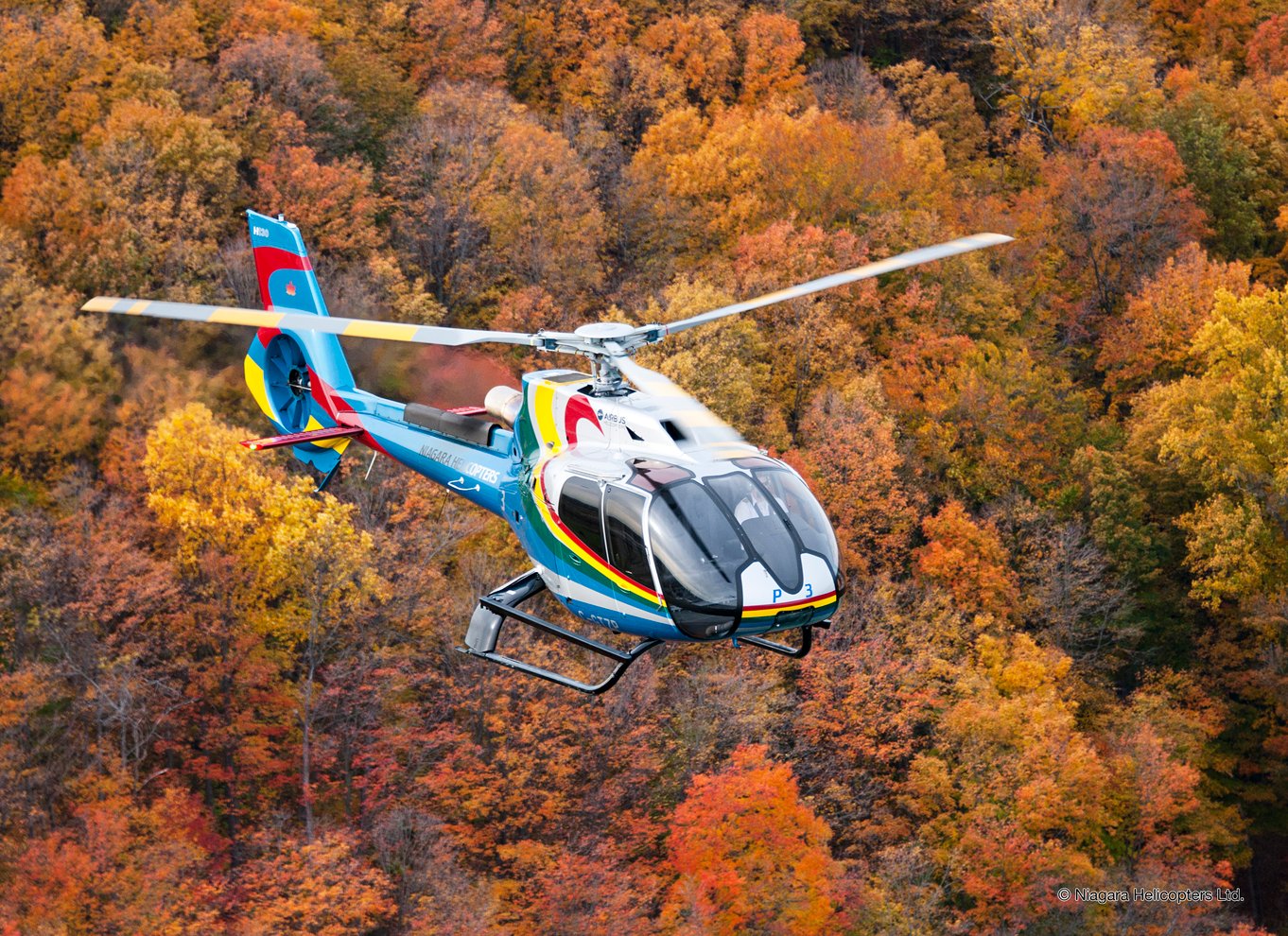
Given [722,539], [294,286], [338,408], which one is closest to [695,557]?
[722,539]

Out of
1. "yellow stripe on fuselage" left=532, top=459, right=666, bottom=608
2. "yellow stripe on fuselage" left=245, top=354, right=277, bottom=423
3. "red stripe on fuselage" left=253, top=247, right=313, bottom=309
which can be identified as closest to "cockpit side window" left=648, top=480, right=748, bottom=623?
"yellow stripe on fuselage" left=532, top=459, right=666, bottom=608

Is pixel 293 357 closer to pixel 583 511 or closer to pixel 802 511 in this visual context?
pixel 583 511

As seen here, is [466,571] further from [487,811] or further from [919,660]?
[919,660]

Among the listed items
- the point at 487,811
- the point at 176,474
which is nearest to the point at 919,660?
the point at 487,811

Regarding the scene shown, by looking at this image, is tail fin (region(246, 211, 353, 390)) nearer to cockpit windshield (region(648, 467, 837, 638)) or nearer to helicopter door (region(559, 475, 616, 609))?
helicopter door (region(559, 475, 616, 609))

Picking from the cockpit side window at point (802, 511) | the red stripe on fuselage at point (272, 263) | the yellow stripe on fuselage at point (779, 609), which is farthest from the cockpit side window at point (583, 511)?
the red stripe on fuselage at point (272, 263)

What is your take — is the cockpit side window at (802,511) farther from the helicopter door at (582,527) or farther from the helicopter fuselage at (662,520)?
the helicopter door at (582,527)
